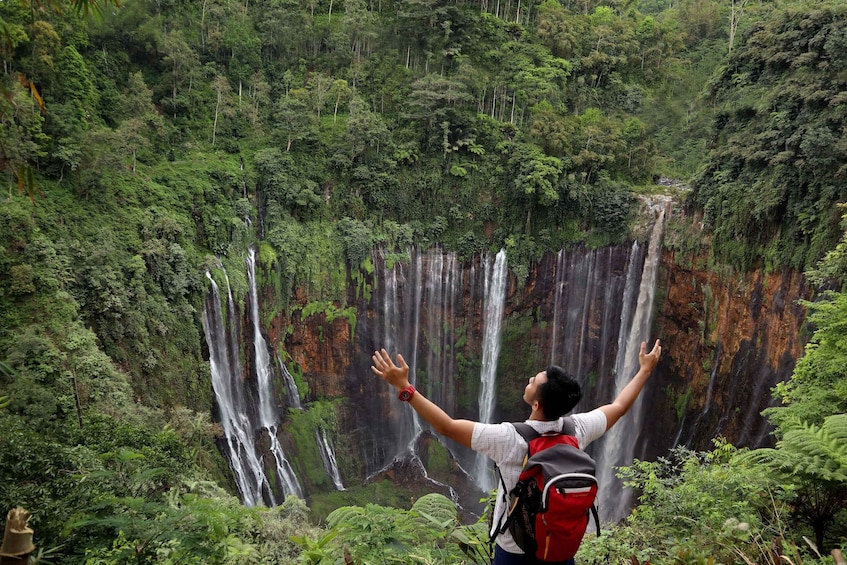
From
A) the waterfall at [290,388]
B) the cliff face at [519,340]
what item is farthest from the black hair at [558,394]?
the waterfall at [290,388]

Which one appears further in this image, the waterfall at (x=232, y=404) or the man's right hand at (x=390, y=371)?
the waterfall at (x=232, y=404)

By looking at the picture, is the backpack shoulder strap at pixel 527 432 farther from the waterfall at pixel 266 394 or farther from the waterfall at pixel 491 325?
the waterfall at pixel 491 325

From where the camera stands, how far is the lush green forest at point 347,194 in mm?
3771

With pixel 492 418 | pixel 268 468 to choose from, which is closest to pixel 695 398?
pixel 492 418

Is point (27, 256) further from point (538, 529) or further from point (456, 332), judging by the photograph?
point (456, 332)

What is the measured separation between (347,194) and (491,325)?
275 inches

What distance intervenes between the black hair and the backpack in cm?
11

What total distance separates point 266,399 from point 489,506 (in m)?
13.8

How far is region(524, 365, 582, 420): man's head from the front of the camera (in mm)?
2268

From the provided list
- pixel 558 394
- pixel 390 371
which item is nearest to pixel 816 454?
pixel 558 394

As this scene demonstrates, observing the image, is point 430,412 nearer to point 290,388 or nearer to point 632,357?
point 290,388

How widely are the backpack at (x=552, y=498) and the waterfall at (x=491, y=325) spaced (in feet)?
55.8

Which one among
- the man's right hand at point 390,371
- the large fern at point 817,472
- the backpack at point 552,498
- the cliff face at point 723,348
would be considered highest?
the man's right hand at point 390,371

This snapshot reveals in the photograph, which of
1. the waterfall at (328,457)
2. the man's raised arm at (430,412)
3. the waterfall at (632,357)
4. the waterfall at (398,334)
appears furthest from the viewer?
the waterfall at (398,334)
